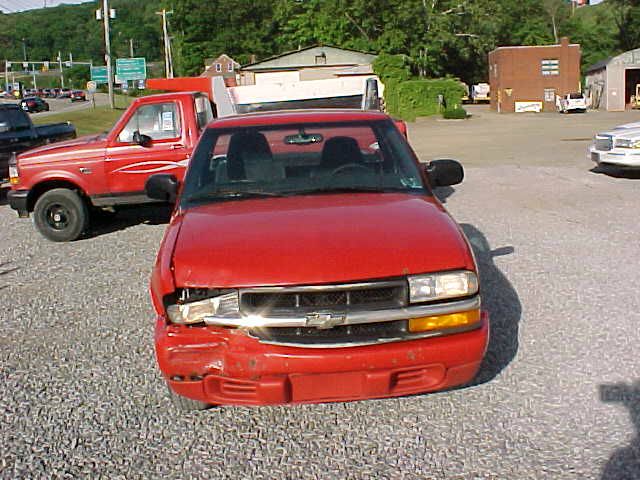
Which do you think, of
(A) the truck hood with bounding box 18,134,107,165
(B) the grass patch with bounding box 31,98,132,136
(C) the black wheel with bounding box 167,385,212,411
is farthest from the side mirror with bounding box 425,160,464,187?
(B) the grass patch with bounding box 31,98,132,136

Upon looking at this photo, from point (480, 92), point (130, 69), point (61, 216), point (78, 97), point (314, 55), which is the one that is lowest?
point (61, 216)

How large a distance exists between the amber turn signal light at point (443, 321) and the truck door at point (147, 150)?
6673 millimetres

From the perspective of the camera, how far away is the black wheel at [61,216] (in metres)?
9.93

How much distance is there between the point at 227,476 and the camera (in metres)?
3.55

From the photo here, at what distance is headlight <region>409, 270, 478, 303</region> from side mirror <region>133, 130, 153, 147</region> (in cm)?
685

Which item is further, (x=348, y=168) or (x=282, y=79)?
(x=282, y=79)

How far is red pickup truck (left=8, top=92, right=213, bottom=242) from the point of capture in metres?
9.91

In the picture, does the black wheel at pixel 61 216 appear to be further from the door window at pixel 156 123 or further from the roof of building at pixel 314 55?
the roof of building at pixel 314 55

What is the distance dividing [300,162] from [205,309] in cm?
167

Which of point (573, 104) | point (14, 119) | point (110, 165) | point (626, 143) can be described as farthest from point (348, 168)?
point (573, 104)

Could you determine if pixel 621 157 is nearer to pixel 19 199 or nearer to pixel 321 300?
pixel 19 199

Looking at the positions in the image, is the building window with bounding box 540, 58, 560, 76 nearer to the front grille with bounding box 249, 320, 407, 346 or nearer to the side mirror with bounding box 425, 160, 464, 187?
the side mirror with bounding box 425, 160, 464, 187

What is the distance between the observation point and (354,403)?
4.29m

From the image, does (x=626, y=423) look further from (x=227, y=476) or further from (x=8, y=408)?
(x=8, y=408)
